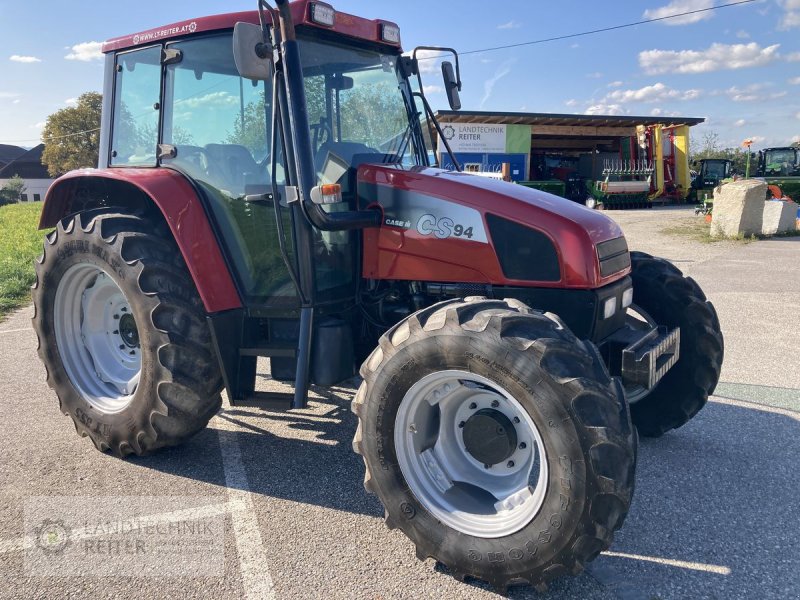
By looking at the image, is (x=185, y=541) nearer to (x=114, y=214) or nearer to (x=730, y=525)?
(x=114, y=214)

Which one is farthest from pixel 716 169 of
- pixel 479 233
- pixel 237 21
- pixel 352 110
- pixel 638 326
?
pixel 237 21

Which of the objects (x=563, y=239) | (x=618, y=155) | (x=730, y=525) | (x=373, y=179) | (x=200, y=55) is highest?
(x=618, y=155)

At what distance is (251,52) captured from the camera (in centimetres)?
304

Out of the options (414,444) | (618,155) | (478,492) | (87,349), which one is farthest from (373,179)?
(618,155)

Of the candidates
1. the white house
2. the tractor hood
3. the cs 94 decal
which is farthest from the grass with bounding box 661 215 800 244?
the white house

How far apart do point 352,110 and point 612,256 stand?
1689 millimetres

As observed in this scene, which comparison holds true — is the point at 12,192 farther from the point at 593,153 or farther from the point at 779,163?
the point at 779,163

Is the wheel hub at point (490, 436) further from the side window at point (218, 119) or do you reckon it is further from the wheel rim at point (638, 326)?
the side window at point (218, 119)

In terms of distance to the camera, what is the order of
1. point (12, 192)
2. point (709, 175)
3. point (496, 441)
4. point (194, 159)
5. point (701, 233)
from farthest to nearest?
point (12, 192) < point (709, 175) < point (701, 233) < point (194, 159) < point (496, 441)

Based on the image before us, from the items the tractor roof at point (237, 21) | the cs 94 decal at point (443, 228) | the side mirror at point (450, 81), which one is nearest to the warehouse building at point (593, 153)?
the side mirror at point (450, 81)

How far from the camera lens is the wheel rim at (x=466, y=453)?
2.72 metres

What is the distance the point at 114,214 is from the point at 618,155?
27.3 metres

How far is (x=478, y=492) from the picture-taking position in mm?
2887

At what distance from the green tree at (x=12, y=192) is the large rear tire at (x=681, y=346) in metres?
56.8
